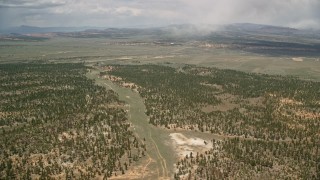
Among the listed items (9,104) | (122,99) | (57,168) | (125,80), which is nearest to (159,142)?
(57,168)

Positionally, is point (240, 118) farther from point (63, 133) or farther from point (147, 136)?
point (63, 133)

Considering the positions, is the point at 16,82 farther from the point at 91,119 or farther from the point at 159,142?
the point at 159,142

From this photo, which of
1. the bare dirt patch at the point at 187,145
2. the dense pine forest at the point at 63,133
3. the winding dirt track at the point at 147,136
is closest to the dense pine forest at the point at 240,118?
the bare dirt patch at the point at 187,145

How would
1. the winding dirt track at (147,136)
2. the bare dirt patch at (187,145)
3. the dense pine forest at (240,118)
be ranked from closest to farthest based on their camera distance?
1. the winding dirt track at (147,136)
2. the dense pine forest at (240,118)
3. the bare dirt patch at (187,145)

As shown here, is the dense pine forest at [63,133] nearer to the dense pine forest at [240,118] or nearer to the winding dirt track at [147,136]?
the winding dirt track at [147,136]

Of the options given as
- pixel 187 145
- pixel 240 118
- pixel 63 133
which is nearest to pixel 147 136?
pixel 187 145

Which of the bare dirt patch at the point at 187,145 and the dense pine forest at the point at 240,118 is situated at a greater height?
the dense pine forest at the point at 240,118
